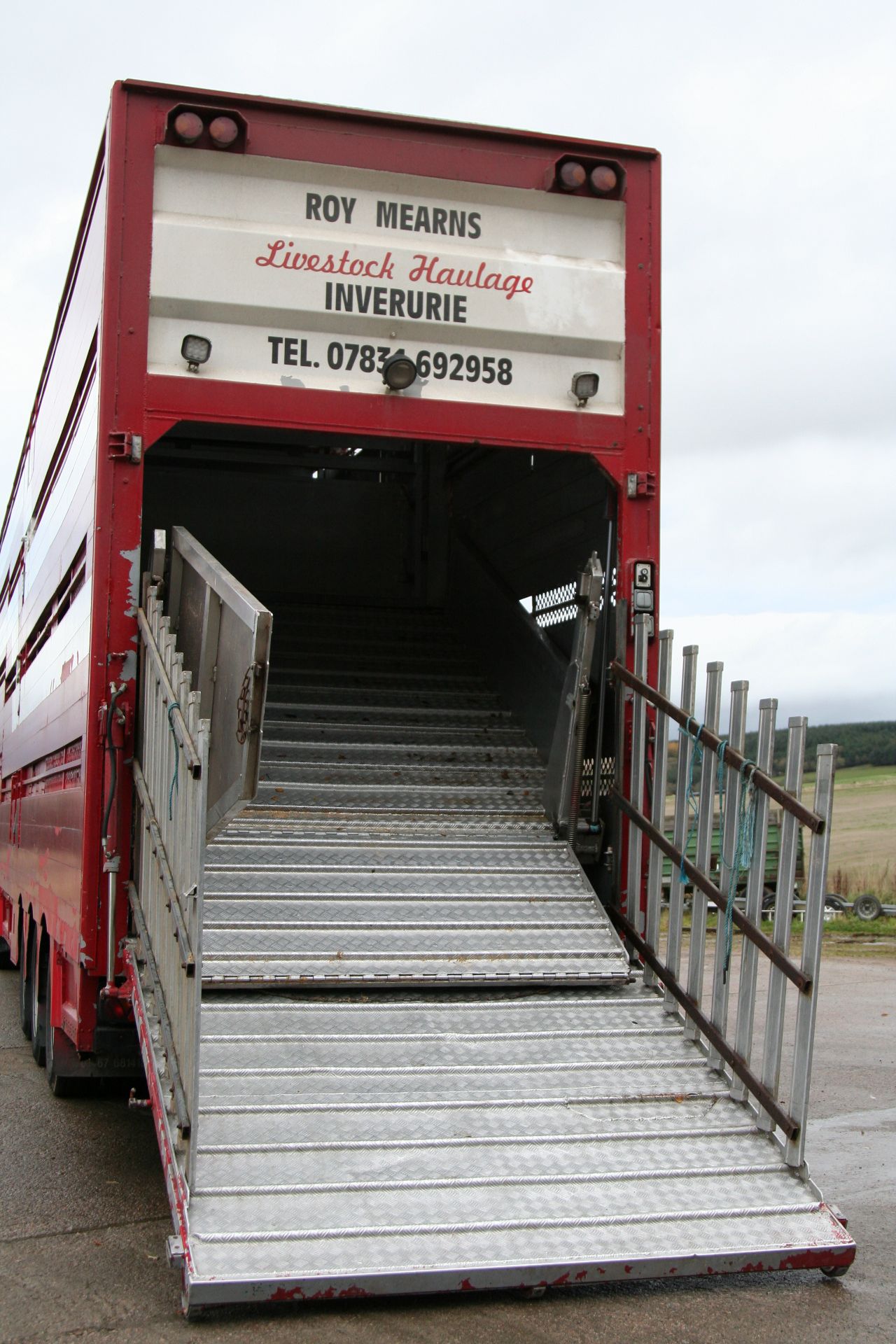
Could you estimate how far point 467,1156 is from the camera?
416cm

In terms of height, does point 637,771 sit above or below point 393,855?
above

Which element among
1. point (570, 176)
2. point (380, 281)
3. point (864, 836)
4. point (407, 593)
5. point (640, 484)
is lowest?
point (864, 836)

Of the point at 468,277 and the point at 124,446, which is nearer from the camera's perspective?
the point at 124,446

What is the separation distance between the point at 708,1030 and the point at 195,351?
125 inches

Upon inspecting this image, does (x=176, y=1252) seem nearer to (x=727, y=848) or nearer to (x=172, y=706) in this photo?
(x=172, y=706)

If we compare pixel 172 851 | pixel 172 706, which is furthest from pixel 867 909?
pixel 172 706

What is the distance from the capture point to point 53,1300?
13.3 feet

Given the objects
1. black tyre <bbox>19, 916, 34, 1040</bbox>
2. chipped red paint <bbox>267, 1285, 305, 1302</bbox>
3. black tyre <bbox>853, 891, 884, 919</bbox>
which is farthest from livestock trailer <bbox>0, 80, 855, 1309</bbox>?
black tyre <bbox>853, 891, 884, 919</bbox>

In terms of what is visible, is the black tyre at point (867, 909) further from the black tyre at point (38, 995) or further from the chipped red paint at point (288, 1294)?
the chipped red paint at point (288, 1294)

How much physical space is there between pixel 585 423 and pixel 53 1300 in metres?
3.80

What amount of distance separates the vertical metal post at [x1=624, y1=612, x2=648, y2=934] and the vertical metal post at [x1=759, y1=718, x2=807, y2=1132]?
1.01 metres

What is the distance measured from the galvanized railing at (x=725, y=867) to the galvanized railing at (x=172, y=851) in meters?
1.78

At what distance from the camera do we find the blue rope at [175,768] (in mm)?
4281

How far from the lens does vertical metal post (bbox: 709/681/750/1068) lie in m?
4.89
